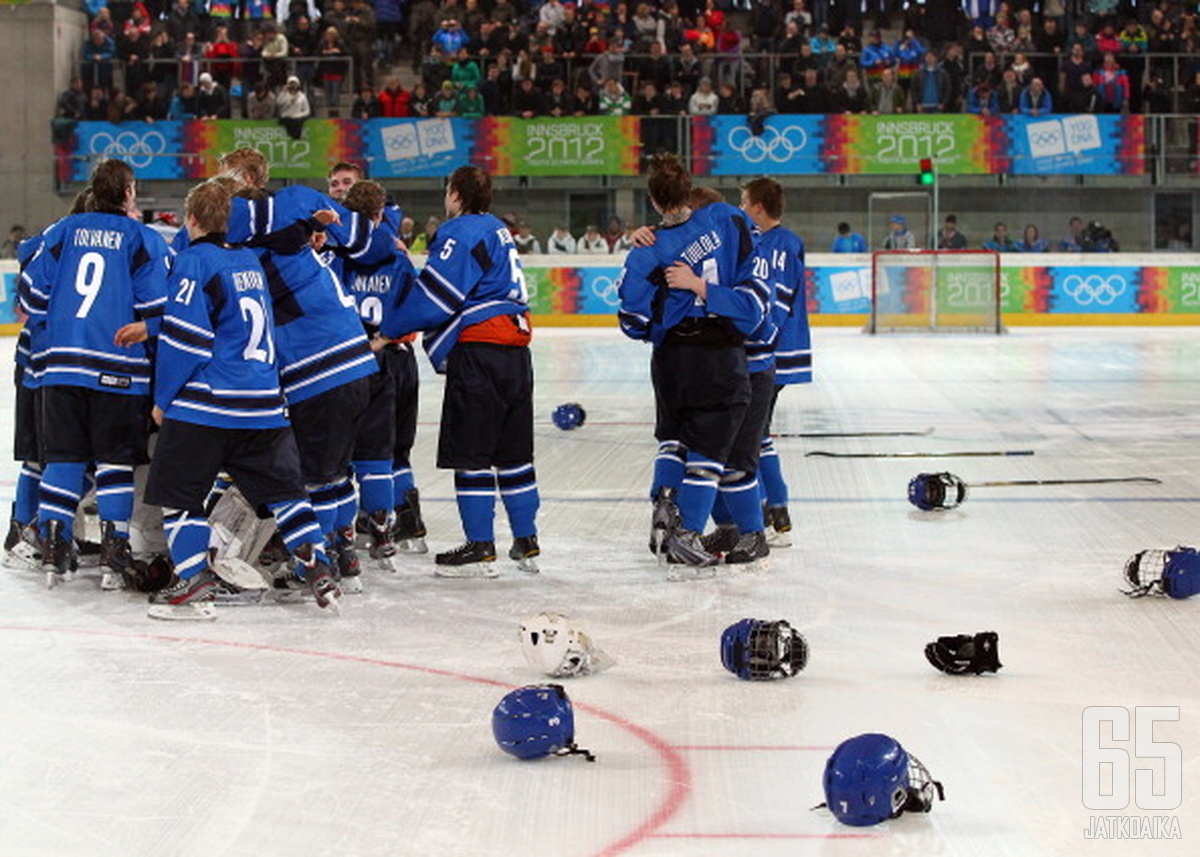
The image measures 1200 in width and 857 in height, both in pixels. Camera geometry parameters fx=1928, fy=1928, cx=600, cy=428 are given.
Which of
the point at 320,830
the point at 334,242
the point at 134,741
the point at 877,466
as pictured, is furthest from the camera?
the point at 877,466

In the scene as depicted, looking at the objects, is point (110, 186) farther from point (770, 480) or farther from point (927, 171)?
point (927, 171)

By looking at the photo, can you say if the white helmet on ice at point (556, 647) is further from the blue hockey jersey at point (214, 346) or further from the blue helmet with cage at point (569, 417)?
the blue helmet with cage at point (569, 417)

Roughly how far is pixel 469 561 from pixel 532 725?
2.71 meters

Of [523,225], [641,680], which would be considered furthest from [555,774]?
[523,225]

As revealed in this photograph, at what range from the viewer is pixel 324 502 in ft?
22.2

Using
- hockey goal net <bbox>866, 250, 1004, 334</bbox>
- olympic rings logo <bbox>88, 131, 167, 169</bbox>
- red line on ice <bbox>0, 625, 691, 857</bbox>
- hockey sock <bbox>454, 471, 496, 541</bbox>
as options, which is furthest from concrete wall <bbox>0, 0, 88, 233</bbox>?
red line on ice <bbox>0, 625, 691, 857</bbox>

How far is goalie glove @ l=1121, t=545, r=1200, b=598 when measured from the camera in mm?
6312

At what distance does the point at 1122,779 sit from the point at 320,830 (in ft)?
5.71

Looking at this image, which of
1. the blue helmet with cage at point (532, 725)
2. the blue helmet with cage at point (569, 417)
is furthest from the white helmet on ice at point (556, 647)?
the blue helmet with cage at point (569, 417)

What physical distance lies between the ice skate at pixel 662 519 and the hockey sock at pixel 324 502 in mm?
1230

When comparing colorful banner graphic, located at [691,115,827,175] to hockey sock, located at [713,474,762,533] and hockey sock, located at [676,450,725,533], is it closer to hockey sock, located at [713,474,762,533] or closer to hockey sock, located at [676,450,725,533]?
hockey sock, located at [713,474,762,533]

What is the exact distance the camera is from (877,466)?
1024cm

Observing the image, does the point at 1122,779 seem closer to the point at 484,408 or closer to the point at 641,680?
the point at 641,680

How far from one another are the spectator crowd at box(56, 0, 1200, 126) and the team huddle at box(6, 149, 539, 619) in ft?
55.0
